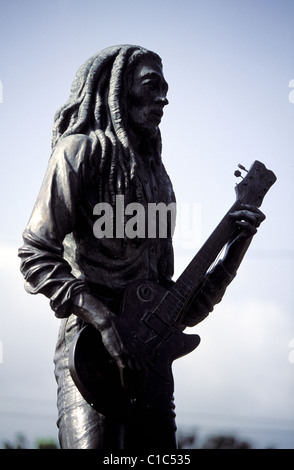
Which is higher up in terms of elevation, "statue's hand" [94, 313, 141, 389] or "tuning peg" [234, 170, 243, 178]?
"tuning peg" [234, 170, 243, 178]

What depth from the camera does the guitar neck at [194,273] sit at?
3.40 meters

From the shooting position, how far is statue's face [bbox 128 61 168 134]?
3.71 m

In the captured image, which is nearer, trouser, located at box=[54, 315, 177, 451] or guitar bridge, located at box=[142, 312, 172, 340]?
trouser, located at box=[54, 315, 177, 451]

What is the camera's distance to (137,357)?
3.17 metres

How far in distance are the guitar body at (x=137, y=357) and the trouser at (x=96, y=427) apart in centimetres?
5

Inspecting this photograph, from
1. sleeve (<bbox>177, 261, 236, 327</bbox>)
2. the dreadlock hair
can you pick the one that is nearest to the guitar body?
sleeve (<bbox>177, 261, 236, 327</bbox>)

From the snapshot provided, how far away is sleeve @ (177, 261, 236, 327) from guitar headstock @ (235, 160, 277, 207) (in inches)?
13.7

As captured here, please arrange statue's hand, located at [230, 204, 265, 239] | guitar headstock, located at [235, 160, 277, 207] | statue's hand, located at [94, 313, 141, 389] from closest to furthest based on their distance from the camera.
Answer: statue's hand, located at [94, 313, 141, 389] < statue's hand, located at [230, 204, 265, 239] < guitar headstock, located at [235, 160, 277, 207]

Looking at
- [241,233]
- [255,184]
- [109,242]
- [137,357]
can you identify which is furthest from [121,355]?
[255,184]

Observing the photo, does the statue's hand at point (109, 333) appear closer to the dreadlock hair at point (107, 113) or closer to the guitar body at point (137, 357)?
the guitar body at point (137, 357)

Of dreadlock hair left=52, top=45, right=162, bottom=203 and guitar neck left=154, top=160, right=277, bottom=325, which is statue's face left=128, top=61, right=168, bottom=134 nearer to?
dreadlock hair left=52, top=45, right=162, bottom=203

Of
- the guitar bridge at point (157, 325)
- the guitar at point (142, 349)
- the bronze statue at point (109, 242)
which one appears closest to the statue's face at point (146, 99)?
the bronze statue at point (109, 242)

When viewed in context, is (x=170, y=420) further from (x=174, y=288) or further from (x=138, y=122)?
(x=138, y=122)
